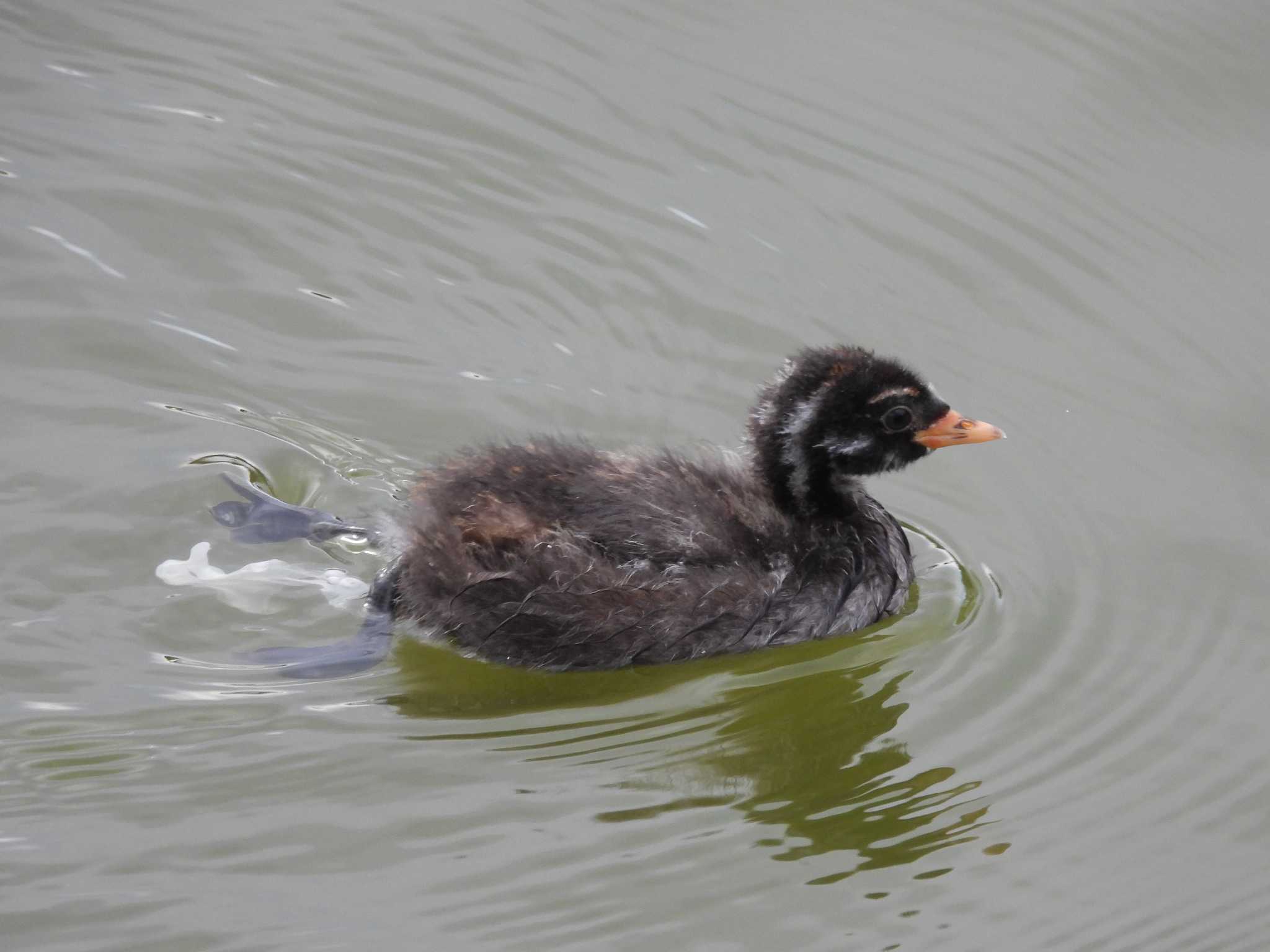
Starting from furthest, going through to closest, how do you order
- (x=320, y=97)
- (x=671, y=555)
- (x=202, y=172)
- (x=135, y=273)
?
(x=320, y=97)
(x=202, y=172)
(x=135, y=273)
(x=671, y=555)

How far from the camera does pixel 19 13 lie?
9203 mm

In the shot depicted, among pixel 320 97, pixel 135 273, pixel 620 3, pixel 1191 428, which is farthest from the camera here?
pixel 620 3

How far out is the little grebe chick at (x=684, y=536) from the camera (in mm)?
5977

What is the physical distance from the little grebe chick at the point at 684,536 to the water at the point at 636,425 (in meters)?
0.16

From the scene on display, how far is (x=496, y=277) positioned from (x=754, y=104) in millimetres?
1867

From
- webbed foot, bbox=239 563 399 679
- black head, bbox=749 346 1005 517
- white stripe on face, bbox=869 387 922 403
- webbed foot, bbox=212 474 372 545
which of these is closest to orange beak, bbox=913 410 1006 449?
black head, bbox=749 346 1005 517

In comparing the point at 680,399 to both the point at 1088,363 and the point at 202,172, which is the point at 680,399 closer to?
the point at 1088,363

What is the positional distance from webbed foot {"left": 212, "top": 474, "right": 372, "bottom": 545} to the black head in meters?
1.58

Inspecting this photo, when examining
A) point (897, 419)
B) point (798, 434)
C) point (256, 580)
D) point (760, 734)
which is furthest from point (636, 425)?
point (760, 734)

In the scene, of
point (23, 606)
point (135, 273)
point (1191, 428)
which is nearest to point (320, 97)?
point (135, 273)

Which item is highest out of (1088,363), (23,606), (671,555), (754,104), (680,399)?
(754,104)

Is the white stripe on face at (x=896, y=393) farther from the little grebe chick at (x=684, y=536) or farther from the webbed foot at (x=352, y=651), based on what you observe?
the webbed foot at (x=352, y=651)

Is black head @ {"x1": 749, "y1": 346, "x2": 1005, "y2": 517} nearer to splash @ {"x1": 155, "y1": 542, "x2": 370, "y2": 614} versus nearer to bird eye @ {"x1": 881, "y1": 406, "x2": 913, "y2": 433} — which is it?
bird eye @ {"x1": 881, "y1": 406, "x2": 913, "y2": 433}

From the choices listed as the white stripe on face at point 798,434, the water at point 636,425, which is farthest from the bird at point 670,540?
the water at point 636,425
